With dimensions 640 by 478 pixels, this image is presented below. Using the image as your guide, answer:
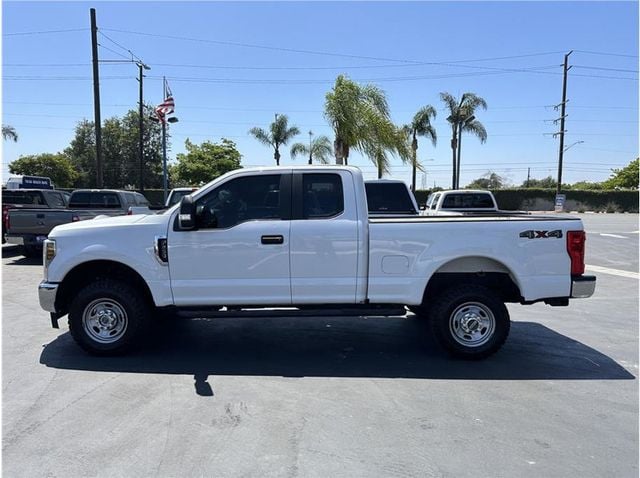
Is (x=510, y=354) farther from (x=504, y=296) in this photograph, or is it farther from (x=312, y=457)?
(x=312, y=457)

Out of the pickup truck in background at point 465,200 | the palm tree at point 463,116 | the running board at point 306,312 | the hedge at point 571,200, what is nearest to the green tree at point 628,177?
the hedge at point 571,200

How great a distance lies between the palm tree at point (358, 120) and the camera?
19.6m

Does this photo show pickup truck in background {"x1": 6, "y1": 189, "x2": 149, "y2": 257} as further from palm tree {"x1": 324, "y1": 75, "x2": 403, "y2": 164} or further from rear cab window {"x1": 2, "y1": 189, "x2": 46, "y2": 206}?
palm tree {"x1": 324, "y1": 75, "x2": 403, "y2": 164}

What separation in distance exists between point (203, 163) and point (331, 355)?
46.9m

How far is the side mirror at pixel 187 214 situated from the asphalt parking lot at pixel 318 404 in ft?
5.02

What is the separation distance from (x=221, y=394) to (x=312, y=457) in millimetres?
1370

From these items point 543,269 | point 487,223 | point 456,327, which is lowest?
point 456,327

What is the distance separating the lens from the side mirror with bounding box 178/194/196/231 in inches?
197

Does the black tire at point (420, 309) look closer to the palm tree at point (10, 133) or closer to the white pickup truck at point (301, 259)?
the white pickup truck at point (301, 259)

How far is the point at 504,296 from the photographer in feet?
18.9

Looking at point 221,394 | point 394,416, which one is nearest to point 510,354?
point 394,416

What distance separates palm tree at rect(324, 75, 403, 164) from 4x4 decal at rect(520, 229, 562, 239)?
15094 millimetres

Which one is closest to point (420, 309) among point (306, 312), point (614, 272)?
point (306, 312)

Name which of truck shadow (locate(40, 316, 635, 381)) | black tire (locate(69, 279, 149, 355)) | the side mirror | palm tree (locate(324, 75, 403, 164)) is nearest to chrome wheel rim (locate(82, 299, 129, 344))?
black tire (locate(69, 279, 149, 355))
